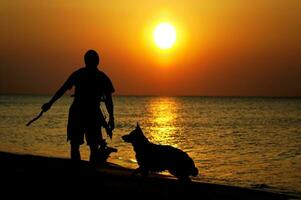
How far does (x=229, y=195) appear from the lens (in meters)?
9.03

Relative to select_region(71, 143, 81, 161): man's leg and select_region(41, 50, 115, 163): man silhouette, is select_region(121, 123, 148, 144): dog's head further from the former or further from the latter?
select_region(71, 143, 81, 161): man's leg

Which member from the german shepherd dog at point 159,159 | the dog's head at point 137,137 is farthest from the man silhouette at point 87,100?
the german shepherd dog at point 159,159

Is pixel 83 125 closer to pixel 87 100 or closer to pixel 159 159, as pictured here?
pixel 87 100

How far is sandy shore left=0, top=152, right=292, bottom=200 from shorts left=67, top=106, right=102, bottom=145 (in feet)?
1.68

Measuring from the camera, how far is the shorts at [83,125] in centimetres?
830

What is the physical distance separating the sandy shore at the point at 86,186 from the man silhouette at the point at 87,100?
Result: 0.41 m

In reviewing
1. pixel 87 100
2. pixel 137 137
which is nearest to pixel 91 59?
pixel 87 100

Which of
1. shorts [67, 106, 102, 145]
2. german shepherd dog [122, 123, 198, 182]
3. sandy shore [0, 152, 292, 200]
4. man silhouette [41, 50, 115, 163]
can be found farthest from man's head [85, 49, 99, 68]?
sandy shore [0, 152, 292, 200]

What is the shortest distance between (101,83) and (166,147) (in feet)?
4.79

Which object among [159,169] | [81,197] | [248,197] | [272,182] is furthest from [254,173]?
[81,197]

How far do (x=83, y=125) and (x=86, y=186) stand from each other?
999 millimetres

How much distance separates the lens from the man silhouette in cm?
827

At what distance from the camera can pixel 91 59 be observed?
27.2ft

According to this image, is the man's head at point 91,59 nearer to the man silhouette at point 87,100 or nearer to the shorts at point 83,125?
the man silhouette at point 87,100
